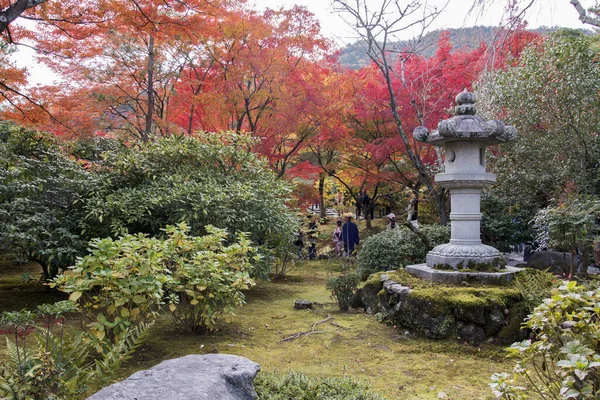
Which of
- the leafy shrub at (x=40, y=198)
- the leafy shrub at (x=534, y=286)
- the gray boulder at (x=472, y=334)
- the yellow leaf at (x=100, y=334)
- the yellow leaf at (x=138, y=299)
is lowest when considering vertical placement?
the gray boulder at (x=472, y=334)

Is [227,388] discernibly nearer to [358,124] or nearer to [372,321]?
[372,321]

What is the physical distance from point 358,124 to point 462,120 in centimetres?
814

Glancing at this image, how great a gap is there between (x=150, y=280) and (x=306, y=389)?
1.70 metres

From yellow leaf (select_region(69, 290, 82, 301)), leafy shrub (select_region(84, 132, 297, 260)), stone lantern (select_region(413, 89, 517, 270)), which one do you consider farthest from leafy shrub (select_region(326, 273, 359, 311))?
yellow leaf (select_region(69, 290, 82, 301))

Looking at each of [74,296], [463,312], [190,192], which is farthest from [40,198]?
[463,312]

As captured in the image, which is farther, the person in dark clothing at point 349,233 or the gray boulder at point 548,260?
the person in dark clothing at point 349,233

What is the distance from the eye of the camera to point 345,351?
15.1 feet

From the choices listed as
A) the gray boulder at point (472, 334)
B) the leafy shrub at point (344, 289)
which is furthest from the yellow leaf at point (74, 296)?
the gray boulder at point (472, 334)

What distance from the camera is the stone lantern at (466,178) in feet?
18.7

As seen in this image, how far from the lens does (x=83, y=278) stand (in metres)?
3.88

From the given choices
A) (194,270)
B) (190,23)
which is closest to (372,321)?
(194,270)

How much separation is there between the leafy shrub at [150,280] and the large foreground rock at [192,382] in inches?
49.5

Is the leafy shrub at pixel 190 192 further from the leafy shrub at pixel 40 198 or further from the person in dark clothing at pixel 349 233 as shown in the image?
the person in dark clothing at pixel 349 233

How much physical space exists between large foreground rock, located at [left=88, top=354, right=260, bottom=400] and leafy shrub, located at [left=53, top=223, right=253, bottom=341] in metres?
1.26
